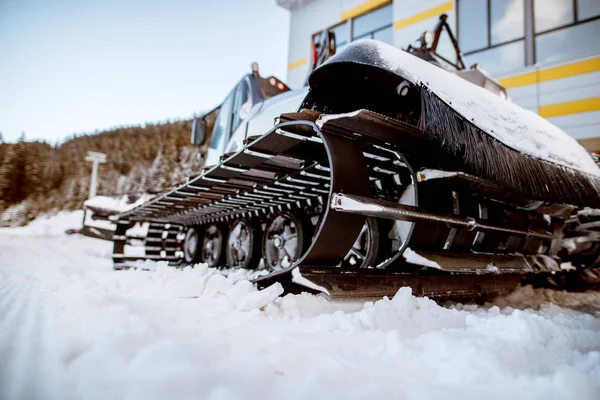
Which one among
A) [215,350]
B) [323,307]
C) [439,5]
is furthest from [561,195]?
[439,5]

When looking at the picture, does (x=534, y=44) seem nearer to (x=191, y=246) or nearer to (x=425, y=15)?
(x=425, y=15)

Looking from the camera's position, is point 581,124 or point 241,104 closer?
point 241,104

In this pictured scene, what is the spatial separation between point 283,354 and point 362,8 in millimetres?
12750

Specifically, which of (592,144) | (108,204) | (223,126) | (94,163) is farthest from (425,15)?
(94,163)

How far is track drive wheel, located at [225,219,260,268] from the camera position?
12.1 ft

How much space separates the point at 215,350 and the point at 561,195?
220cm

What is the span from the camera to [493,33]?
9.05 meters

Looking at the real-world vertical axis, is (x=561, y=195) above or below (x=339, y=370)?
above

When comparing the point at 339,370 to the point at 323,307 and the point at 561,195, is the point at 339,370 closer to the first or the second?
the point at 323,307

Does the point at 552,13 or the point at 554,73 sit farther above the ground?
the point at 552,13

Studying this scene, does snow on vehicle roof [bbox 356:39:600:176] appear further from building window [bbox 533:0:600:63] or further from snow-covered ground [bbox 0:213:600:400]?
building window [bbox 533:0:600:63]

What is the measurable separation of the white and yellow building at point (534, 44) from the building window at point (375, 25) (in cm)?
5

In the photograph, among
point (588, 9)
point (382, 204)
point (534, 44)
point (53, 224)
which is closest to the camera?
point (382, 204)

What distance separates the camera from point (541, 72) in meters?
7.92
